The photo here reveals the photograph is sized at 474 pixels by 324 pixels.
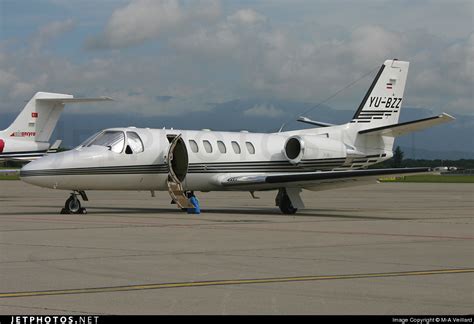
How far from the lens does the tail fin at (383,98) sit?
29562 millimetres

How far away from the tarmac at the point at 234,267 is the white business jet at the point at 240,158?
9.53ft

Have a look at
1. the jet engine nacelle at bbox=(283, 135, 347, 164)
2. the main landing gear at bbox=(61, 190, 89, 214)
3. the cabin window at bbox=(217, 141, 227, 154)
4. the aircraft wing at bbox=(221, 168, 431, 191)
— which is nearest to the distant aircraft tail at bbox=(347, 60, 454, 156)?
the jet engine nacelle at bbox=(283, 135, 347, 164)

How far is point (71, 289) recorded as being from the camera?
9.52m

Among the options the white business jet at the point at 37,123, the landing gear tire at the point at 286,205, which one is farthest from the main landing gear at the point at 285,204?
the white business jet at the point at 37,123

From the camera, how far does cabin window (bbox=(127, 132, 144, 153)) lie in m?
23.8

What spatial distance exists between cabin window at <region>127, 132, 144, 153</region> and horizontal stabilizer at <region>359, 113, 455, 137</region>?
8477mm

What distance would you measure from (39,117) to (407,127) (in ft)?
65.2

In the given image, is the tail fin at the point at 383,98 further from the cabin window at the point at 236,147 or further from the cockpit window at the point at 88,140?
the cockpit window at the point at 88,140

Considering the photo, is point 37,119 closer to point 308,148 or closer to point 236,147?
point 236,147

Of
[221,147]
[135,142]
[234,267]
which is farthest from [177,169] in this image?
[234,267]

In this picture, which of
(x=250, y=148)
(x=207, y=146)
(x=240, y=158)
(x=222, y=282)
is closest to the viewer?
(x=222, y=282)

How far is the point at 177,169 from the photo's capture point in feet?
83.4

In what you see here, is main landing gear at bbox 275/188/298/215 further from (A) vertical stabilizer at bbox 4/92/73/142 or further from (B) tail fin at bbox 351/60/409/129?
(A) vertical stabilizer at bbox 4/92/73/142

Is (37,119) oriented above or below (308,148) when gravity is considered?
above
